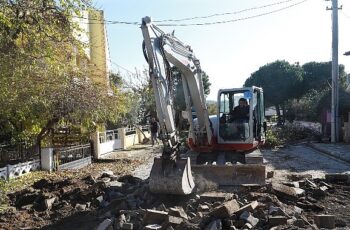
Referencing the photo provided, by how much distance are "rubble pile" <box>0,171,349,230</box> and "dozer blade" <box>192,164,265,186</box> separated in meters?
0.52

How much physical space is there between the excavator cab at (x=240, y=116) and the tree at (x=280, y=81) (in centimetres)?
4056

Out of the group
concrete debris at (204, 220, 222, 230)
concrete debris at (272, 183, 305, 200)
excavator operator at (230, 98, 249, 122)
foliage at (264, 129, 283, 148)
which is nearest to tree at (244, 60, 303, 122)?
foliage at (264, 129, 283, 148)

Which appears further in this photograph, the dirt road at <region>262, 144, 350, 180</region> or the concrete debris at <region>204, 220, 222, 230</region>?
the dirt road at <region>262, 144, 350, 180</region>

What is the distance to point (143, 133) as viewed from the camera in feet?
109

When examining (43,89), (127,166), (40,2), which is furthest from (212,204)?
(127,166)

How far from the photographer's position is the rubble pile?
697 cm

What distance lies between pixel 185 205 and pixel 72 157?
10.2 m

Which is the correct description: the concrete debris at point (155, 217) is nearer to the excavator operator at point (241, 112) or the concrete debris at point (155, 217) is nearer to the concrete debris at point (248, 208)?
the concrete debris at point (248, 208)

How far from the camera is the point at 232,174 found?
403 inches

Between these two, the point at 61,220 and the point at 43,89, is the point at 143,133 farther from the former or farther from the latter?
the point at 61,220

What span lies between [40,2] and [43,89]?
438cm

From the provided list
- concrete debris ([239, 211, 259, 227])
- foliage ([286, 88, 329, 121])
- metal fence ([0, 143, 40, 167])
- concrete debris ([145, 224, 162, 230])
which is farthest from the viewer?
foliage ([286, 88, 329, 121])

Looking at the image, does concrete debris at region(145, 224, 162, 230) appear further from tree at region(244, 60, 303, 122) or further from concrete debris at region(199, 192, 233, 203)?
tree at region(244, 60, 303, 122)

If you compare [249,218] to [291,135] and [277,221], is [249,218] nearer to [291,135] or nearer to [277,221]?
[277,221]
